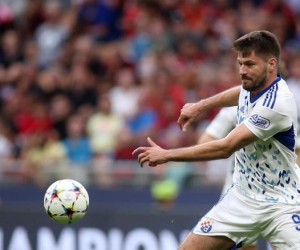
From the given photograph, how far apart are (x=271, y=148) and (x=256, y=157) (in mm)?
135

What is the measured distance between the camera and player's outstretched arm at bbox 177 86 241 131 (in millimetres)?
8109

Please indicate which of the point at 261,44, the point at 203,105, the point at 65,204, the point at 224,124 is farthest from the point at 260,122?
the point at 224,124

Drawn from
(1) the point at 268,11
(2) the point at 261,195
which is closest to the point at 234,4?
(1) the point at 268,11

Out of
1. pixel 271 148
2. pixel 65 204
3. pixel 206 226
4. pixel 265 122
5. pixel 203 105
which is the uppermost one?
pixel 203 105

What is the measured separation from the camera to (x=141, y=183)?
13.1 metres

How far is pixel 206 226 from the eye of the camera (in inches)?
307

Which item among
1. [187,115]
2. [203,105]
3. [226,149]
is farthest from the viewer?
[203,105]

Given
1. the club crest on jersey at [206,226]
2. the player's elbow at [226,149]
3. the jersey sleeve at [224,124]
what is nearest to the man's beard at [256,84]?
the player's elbow at [226,149]

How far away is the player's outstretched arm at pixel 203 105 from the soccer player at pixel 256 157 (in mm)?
25

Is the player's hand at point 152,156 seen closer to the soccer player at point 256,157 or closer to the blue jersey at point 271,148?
the soccer player at point 256,157

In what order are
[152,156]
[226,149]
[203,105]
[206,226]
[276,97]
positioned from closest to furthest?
[152,156] → [226,149] → [276,97] → [206,226] → [203,105]

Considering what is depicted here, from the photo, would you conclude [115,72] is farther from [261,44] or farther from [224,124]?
[261,44]

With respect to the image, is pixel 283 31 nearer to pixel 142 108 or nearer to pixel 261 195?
pixel 142 108

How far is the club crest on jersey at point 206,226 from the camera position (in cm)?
779
